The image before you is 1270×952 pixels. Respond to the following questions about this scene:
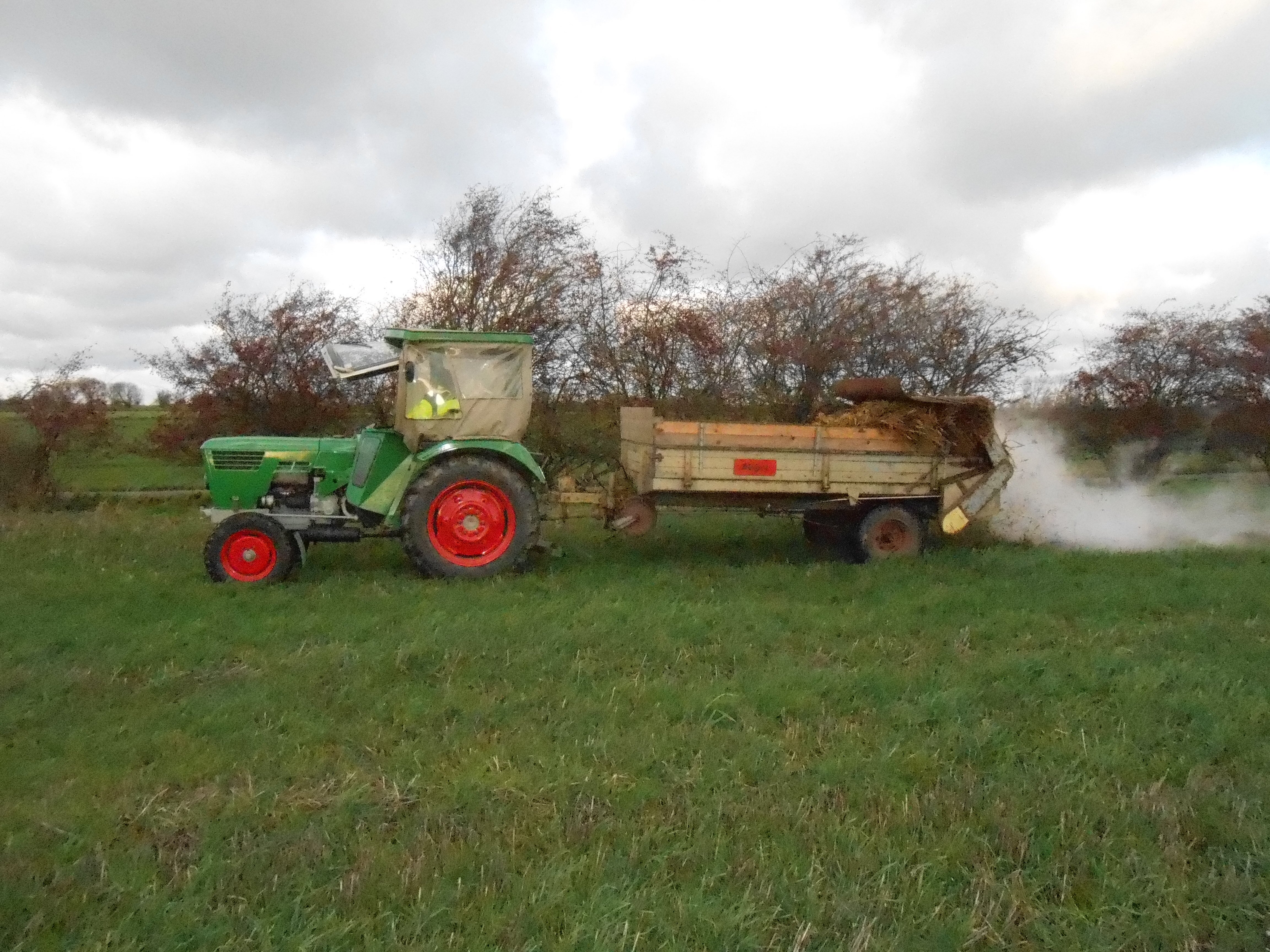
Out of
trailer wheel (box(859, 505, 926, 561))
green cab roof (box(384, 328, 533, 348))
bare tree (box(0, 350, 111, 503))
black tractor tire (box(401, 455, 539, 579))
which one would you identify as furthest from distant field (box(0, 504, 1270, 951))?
bare tree (box(0, 350, 111, 503))

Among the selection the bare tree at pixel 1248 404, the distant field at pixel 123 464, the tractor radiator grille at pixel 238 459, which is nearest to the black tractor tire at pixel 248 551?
the tractor radiator grille at pixel 238 459

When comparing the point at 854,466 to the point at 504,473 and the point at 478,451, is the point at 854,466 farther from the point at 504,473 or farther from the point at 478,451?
the point at 478,451

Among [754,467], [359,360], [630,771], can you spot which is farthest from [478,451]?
[630,771]

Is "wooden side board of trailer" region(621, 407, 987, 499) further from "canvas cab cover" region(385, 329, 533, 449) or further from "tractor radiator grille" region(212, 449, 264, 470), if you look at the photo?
"tractor radiator grille" region(212, 449, 264, 470)

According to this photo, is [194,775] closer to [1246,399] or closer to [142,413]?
[1246,399]

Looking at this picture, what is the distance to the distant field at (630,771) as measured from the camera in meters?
2.98

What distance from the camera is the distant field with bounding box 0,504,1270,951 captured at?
2.98 meters

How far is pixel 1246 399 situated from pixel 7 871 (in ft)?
54.8

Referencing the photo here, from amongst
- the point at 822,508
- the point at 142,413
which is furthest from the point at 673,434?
the point at 142,413

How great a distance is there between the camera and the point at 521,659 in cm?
539

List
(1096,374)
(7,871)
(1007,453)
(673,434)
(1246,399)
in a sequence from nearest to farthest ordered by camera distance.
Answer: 1. (7,871)
2. (673,434)
3. (1007,453)
4. (1246,399)
5. (1096,374)

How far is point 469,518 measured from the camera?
806 cm

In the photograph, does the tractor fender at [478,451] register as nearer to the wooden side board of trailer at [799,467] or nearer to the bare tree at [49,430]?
the wooden side board of trailer at [799,467]

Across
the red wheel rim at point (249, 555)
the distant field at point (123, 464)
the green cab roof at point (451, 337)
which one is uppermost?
the green cab roof at point (451, 337)
